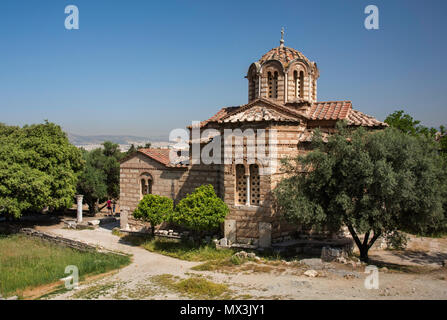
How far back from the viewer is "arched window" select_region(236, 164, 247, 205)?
1500cm

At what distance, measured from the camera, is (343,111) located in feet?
52.3

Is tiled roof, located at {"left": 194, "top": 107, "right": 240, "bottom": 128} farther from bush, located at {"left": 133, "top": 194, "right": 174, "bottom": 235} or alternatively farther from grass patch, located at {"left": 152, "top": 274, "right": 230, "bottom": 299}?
grass patch, located at {"left": 152, "top": 274, "right": 230, "bottom": 299}

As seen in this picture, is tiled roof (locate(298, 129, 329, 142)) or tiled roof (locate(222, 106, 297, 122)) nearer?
tiled roof (locate(222, 106, 297, 122))

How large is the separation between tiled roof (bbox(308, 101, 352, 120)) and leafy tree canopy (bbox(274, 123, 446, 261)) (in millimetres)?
3206

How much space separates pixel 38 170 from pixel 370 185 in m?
16.9

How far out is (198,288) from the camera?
33.0 feet

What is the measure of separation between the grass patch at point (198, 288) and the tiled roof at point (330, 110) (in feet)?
29.5

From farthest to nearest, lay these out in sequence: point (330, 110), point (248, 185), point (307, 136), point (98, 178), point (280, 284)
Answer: point (98, 178)
point (330, 110)
point (307, 136)
point (248, 185)
point (280, 284)

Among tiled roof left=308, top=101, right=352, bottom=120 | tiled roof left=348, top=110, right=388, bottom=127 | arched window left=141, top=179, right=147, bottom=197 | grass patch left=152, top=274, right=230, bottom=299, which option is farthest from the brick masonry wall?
grass patch left=152, top=274, right=230, bottom=299

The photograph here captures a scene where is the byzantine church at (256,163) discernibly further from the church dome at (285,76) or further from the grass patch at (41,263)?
the grass patch at (41,263)

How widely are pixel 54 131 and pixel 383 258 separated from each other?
62.2 feet

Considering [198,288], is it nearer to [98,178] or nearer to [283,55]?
[283,55]

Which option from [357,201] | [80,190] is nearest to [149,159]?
[80,190]

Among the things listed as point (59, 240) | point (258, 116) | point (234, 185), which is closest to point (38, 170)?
point (59, 240)
